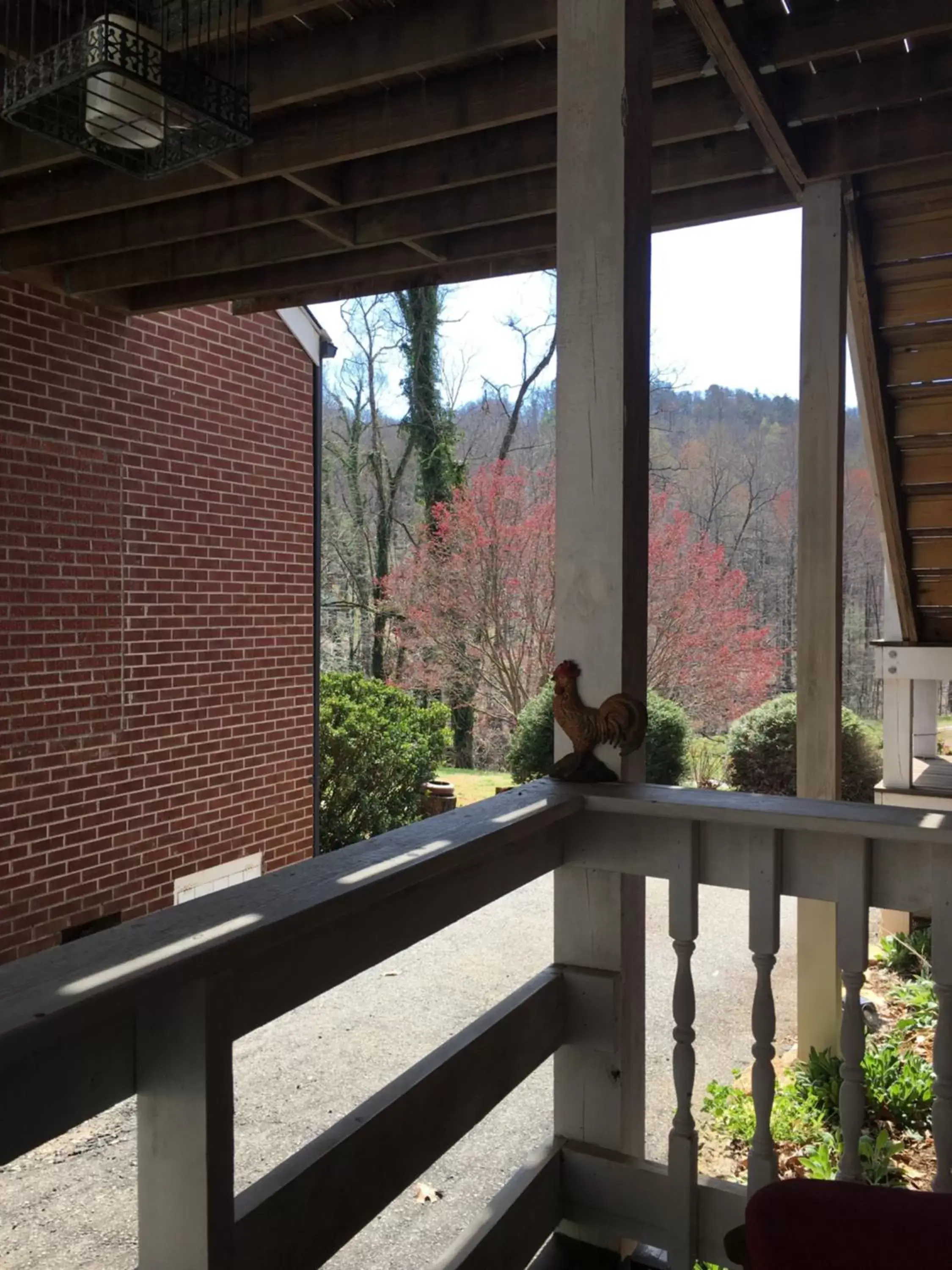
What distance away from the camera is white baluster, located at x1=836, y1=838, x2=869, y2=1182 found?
1411 mm

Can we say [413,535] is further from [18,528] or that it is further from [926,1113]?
[926,1113]

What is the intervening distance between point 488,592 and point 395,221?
724 centimetres

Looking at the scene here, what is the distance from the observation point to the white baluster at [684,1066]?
1.53m

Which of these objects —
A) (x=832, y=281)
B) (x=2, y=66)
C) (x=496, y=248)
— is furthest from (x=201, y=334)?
(x=832, y=281)

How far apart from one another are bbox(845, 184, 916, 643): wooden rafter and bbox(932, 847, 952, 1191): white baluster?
2.63m

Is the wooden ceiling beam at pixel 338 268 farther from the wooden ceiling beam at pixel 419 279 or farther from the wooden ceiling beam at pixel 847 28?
the wooden ceiling beam at pixel 847 28

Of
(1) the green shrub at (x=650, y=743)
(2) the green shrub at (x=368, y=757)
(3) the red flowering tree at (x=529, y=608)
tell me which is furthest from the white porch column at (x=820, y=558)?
(3) the red flowering tree at (x=529, y=608)

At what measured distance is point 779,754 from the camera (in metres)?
8.57

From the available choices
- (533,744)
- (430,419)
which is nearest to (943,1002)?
(533,744)

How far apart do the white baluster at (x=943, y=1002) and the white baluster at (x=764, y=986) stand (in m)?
0.21

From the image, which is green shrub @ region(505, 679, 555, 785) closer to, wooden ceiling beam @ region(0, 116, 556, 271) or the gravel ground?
the gravel ground

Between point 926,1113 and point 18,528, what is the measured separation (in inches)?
163

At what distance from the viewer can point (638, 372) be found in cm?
169

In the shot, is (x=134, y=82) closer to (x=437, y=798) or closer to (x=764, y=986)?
(x=764, y=986)
